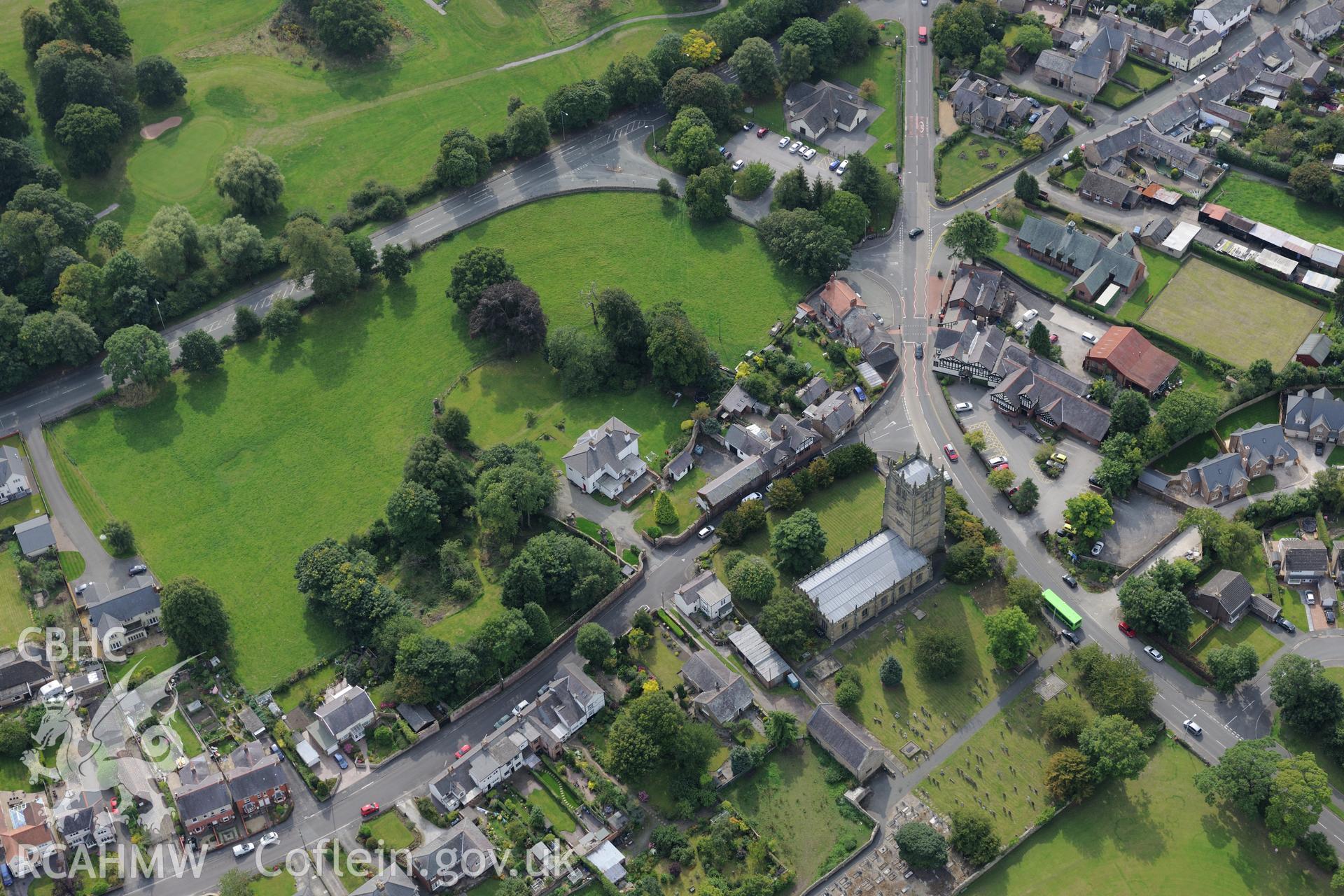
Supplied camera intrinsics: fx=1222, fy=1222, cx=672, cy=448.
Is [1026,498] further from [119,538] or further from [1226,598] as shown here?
[119,538]

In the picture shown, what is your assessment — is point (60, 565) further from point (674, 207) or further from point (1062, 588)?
point (1062, 588)

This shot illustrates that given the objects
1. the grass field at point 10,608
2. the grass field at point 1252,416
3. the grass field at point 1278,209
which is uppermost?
the grass field at point 1278,209

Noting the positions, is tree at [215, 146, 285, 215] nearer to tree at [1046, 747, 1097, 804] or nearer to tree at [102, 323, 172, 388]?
tree at [102, 323, 172, 388]

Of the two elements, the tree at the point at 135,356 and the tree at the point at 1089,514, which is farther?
the tree at the point at 135,356

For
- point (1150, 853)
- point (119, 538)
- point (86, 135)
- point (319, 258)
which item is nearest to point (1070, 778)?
point (1150, 853)

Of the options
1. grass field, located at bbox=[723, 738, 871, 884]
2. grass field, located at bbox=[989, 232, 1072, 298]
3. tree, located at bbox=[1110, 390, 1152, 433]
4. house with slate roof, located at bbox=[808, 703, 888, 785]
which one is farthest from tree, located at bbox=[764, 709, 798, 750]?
grass field, located at bbox=[989, 232, 1072, 298]

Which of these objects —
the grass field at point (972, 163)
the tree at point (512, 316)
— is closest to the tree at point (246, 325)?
the tree at point (512, 316)

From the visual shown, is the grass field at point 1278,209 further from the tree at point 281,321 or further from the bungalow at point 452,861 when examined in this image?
the bungalow at point 452,861
